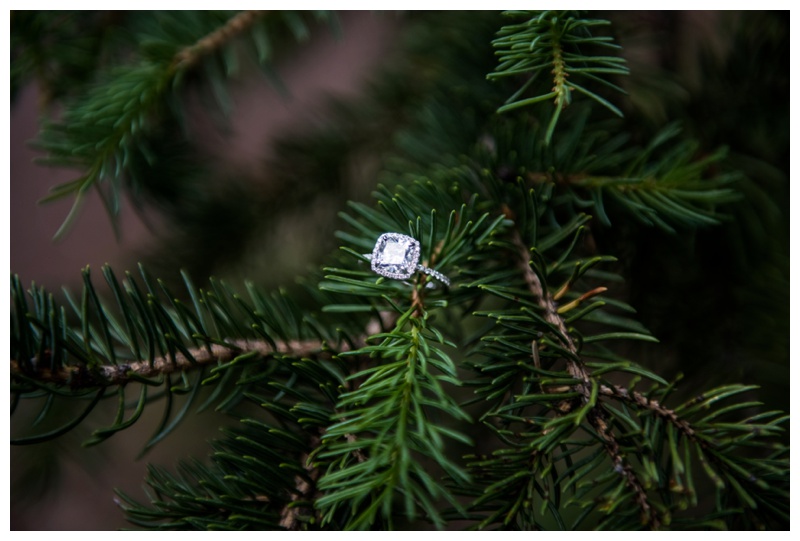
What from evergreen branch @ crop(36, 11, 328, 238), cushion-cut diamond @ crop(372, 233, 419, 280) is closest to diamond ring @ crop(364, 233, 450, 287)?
cushion-cut diamond @ crop(372, 233, 419, 280)

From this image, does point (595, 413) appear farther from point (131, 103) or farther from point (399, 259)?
point (131, 103)

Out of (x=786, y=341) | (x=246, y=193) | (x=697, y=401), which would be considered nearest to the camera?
(x=697, y=401)

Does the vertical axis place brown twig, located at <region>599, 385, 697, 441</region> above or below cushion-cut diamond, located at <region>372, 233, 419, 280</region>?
below

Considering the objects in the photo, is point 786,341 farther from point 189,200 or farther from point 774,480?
point 189,200

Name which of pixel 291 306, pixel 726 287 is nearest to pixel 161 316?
pixel 291 306

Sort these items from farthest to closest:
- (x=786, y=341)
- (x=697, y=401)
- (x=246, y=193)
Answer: (x=246, y=193)
(x=786, y=341)
(x=697, y=401)

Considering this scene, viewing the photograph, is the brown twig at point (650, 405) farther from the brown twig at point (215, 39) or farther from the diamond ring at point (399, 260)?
the brown twig at point (215, 39)

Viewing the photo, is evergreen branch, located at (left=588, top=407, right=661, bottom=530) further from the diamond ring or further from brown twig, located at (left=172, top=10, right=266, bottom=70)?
brown twig, located at (left=172, top=10, right=266, bottom=70)
